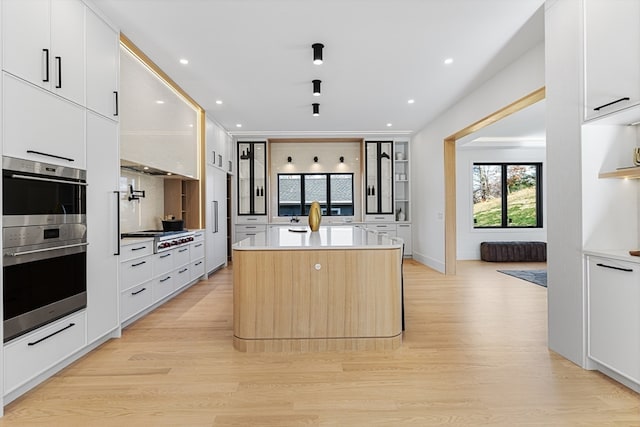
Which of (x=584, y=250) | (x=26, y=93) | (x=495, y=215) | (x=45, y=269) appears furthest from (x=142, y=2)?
(x=495, y=215)

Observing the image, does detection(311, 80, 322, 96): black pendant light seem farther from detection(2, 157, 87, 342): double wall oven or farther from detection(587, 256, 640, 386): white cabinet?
detection(587, 256, 640, 386): white cabinet

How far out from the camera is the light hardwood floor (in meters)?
1.94

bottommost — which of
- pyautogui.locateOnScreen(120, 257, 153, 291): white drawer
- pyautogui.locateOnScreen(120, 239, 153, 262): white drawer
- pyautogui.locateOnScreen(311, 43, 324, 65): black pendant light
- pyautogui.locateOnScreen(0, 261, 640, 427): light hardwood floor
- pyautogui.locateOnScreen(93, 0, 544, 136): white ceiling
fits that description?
pyautogui.locateOnScreen(0, 261, 640, 427): light hardwood floor

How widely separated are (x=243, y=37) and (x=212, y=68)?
0.91 m

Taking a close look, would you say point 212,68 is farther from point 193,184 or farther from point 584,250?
point 584,250

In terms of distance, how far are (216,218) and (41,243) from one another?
423 centimetres

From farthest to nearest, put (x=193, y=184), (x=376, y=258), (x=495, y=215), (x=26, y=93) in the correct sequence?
1. (x=495, y=215)
2. (x=193, y=184)
3. (x=376, y=258)
4. (x=26, y=93)

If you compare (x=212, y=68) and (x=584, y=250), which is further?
(x=212, y=68)

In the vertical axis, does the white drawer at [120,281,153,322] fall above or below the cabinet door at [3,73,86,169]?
below

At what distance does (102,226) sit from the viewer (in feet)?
9.59

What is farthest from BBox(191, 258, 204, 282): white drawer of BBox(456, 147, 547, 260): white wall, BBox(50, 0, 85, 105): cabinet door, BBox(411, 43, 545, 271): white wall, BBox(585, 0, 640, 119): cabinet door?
BBox(456, 147, 547, 260): white wall

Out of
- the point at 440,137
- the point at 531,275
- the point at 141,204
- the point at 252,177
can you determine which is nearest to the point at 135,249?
the point at 141,204

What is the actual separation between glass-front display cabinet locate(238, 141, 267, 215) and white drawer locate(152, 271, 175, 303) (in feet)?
11.8

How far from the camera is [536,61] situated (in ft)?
12.0
